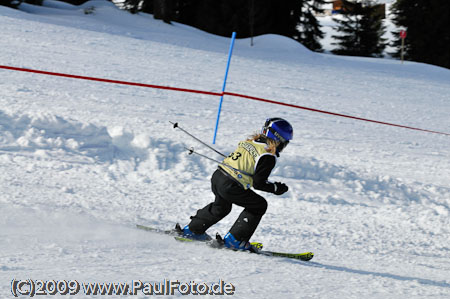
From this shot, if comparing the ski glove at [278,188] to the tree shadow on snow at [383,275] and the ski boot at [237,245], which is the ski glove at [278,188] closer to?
the ski boot at [237,245]

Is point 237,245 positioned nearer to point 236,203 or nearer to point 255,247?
point 255,247

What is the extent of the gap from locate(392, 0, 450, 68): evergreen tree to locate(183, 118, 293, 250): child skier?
36.5 metres

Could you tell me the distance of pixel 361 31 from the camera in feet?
133

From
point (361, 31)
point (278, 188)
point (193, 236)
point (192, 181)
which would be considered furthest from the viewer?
point (361, 31)

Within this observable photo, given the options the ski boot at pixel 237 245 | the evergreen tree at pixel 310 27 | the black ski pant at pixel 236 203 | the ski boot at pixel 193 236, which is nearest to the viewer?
the black ski pant at pixel 236 203

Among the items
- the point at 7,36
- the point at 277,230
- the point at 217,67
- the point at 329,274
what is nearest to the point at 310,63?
the point at 217,67

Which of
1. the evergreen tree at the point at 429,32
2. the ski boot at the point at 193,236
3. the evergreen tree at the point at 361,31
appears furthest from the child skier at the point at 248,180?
the evergreen tree at the point at 361,31

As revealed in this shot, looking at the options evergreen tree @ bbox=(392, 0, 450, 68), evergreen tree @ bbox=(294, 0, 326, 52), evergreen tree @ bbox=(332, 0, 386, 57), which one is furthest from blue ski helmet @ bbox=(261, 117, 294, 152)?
evergreen tree @ bbox=(332, 0, 386, 57)

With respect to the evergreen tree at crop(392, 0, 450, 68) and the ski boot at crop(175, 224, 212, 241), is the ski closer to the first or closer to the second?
the ski boot at crop(175, 224, 212, 241)

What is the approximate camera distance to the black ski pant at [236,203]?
4512 mm

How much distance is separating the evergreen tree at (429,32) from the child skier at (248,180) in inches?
1435

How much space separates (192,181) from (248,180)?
2403 millimetres

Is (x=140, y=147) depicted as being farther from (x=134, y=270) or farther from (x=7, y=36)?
(x=7, y=36)

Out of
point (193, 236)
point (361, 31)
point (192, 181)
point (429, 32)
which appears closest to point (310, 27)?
point (361, 31)
